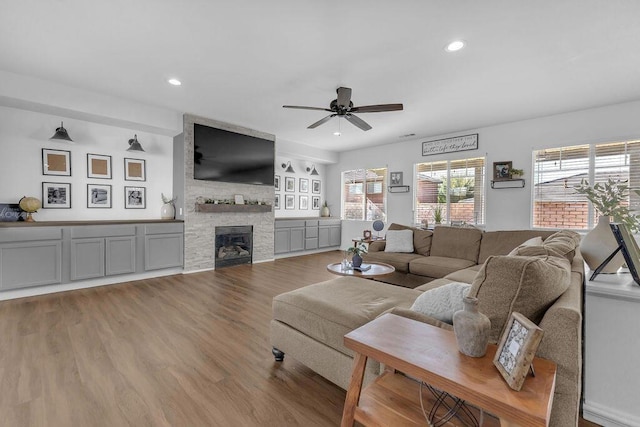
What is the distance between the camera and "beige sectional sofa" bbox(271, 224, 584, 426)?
1.07 metres

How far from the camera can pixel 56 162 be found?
429 centimetres

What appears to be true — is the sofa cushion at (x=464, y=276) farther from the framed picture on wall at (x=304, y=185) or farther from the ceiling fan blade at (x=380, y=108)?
the framed picture on wall at (x=304, y=185)

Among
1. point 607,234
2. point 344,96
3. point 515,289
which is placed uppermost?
→ point 344,96

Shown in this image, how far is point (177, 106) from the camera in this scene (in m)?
4.66

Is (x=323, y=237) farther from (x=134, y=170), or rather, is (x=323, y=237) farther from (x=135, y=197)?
(x=134, y=170)

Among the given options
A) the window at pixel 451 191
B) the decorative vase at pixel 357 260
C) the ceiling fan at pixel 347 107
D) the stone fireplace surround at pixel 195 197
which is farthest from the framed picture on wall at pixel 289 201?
the decorative vase at pixel 357 260

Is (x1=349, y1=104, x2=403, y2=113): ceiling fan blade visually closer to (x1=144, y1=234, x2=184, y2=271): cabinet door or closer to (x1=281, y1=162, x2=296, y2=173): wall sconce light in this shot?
(x1=144, y1=234, x2=184, y2=271): cabinet door

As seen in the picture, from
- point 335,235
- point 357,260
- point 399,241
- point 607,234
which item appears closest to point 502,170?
point 399,241

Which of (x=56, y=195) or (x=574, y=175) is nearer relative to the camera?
(x=56, y=195)

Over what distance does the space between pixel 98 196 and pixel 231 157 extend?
88.8 inches

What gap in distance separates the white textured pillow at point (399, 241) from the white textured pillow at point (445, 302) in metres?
3.06

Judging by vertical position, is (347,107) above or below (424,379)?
above

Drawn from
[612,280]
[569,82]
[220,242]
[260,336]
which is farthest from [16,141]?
[569,82]

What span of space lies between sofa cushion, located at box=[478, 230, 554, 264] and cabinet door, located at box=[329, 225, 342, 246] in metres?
4.42
